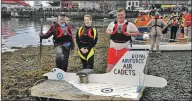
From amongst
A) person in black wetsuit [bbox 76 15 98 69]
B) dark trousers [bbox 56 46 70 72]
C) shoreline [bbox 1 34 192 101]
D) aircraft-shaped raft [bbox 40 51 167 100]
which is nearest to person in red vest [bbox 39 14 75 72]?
dark trousers [bbox 56 46 70 72]

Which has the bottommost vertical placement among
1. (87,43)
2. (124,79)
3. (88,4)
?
(124,79)

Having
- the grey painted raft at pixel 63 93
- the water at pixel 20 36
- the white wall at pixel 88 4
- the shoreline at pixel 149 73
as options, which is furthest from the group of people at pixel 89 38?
the white wall at pixel 88 4

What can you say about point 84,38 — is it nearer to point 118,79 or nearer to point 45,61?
point 118,79

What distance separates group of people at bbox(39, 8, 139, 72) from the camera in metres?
7.55

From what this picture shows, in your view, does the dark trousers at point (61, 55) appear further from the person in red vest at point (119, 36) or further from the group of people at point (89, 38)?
the person in red vest at point (119, 36)

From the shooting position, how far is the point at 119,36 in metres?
7.62

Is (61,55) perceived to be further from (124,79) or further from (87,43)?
(124,79)

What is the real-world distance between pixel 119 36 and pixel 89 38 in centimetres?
77

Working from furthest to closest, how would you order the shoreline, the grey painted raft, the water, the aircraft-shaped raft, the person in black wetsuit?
the water → the shoreline → the person in black wetsuit → the aircraft-shaped raft → the grey painted raft

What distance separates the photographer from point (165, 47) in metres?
16.5

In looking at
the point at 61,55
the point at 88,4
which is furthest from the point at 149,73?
the point at 88,4

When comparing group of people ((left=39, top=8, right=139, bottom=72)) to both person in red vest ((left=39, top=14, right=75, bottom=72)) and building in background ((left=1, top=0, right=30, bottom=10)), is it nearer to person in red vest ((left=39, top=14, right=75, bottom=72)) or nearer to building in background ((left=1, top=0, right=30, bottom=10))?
person in red vest ((left=39, top=14, right=75, bottom=72))

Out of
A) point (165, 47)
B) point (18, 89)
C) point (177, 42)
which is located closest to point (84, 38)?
point (18, 89)

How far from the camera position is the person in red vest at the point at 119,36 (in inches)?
296
